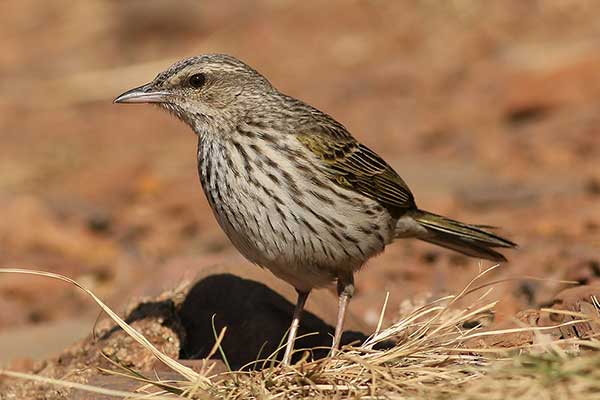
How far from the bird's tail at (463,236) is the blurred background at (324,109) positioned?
1.31 ft

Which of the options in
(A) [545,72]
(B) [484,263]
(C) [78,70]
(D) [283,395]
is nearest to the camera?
(D) [283,395]

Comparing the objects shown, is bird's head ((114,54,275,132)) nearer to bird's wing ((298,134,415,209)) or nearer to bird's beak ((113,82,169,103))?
bird's beak ((113,82,169,103))

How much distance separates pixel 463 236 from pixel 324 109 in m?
7.03

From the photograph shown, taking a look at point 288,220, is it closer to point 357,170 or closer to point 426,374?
point 357,170

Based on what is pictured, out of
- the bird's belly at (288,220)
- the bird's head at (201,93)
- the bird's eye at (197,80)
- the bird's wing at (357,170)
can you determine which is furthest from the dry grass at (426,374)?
the bird's eye at (197,80)

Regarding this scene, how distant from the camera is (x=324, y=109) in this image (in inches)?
553

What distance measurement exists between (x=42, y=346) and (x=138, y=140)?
6.68 m

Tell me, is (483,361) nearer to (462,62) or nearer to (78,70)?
(462,62)

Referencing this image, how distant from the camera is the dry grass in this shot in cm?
432

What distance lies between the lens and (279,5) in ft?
59.5

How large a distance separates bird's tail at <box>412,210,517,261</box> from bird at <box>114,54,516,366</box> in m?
0.05

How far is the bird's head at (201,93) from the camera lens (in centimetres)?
653

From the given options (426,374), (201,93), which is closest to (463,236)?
(201,93)

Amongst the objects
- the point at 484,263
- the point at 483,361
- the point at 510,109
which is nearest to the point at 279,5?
the point at 510,109
